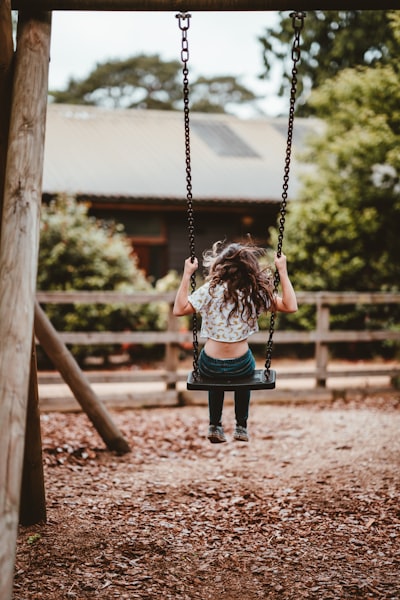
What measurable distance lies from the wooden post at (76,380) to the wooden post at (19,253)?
2.43 m

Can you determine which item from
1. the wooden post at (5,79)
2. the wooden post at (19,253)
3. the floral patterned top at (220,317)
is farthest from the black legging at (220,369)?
the wooden post at (5,79)

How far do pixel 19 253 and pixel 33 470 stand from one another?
1.79 metres

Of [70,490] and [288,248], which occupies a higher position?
[288,248]

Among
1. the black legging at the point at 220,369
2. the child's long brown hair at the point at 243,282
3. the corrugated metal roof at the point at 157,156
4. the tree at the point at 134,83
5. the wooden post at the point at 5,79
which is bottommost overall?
the black legging at the point at 220,369

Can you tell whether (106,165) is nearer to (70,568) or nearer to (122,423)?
(122,423)

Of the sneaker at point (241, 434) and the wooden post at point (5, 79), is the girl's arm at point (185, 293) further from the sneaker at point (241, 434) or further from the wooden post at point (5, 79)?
the wooden post at point (5, 79)

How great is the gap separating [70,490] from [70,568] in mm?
1406

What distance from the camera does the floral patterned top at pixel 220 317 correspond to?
→ 171 inches

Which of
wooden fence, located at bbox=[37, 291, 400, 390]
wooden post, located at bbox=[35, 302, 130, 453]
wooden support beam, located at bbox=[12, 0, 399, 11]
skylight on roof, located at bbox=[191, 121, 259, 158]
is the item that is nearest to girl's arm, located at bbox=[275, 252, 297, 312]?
wooden support beam, located at bbox=[12, 0, 399, 11]

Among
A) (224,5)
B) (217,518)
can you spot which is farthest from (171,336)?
(224,5)

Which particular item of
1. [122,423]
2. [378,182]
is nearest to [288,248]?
[378,182]

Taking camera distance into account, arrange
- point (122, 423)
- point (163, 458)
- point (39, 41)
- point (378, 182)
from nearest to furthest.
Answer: point (39, 41)
point (163, 458)
point (122, 423)
point (378, 182)

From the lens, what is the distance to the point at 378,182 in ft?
39.8

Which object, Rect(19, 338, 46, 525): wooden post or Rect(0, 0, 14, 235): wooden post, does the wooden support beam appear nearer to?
Rect(0, 0, 14, 235): wooden post
